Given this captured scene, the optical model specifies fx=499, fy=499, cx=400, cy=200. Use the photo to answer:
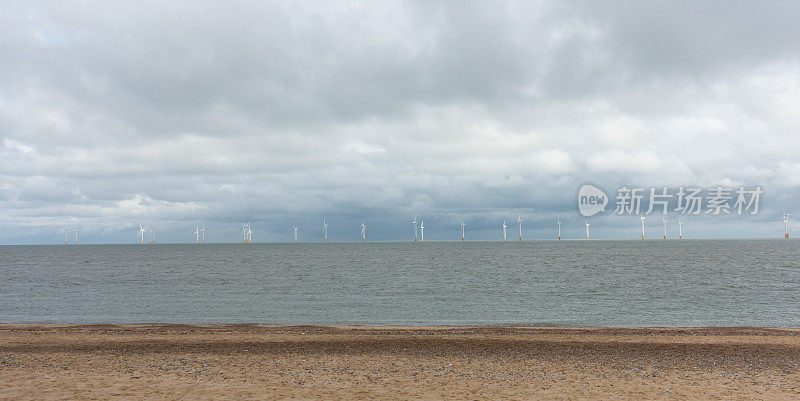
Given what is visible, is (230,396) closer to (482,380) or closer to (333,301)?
(482,380)

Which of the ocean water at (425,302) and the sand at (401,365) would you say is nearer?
the sand at (401,365)

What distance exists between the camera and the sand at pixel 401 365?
17375 mm

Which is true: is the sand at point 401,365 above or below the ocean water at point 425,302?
above

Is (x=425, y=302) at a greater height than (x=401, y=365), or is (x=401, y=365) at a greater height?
(x=401, y=365)

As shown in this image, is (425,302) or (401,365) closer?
(401,365)

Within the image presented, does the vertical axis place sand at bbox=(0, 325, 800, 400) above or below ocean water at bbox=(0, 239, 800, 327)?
above

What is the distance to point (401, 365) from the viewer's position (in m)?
21.5

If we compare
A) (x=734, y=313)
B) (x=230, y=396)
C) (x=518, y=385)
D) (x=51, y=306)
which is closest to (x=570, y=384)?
(x=518, y=385)

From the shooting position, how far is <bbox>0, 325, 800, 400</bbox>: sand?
17375 millimetres

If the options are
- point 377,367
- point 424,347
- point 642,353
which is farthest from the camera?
point 424,347

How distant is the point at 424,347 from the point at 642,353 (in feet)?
34.5

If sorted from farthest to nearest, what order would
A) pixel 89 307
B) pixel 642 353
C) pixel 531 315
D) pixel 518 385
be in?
pixel 89 307 < pixel 531 315 < pixel 642 353 < pixel 518 385

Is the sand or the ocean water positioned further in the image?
the ocean water

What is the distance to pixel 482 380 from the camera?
1895 centimetres
